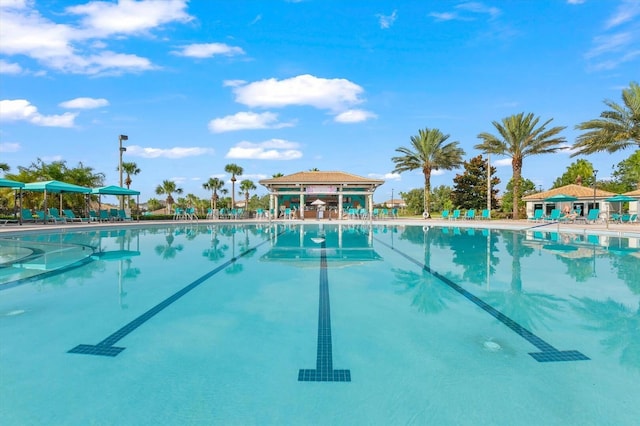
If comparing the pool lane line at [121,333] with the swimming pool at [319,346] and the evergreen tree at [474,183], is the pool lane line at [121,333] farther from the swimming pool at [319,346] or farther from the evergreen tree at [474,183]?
the evergreen tree at [474,183]

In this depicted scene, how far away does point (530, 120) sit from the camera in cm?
2322

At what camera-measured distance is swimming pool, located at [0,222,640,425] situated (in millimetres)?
2262

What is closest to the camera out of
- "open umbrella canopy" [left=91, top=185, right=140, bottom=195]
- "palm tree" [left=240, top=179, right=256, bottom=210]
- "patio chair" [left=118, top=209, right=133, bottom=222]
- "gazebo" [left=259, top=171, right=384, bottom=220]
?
"open umbrella canopy" [left=91, top=185, right=140, bottom=195]

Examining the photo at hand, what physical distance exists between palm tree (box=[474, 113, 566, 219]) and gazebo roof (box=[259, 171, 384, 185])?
8714 millimetres

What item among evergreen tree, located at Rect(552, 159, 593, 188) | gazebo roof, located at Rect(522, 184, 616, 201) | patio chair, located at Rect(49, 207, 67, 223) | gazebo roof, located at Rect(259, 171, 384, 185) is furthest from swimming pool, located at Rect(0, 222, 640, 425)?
evergreen tree, located at Rect(552, 159, 593, 188)

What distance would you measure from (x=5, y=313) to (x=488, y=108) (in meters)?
28.6

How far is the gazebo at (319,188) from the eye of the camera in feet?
91.8

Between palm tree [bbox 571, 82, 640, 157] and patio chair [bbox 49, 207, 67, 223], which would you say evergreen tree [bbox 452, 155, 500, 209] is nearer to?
palm tree [bbox 571, 82, 640, 157]

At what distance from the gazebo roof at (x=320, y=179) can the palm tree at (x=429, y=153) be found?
3567 mm

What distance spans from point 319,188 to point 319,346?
83.2 ft

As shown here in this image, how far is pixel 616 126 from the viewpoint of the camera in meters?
18.1

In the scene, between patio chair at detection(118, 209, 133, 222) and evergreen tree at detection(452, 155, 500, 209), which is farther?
evergreen tree at detection(452, 155, 500, 209)

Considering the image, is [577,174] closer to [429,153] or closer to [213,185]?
[429,153]

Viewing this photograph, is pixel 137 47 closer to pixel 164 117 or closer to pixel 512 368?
pixel 164 117
